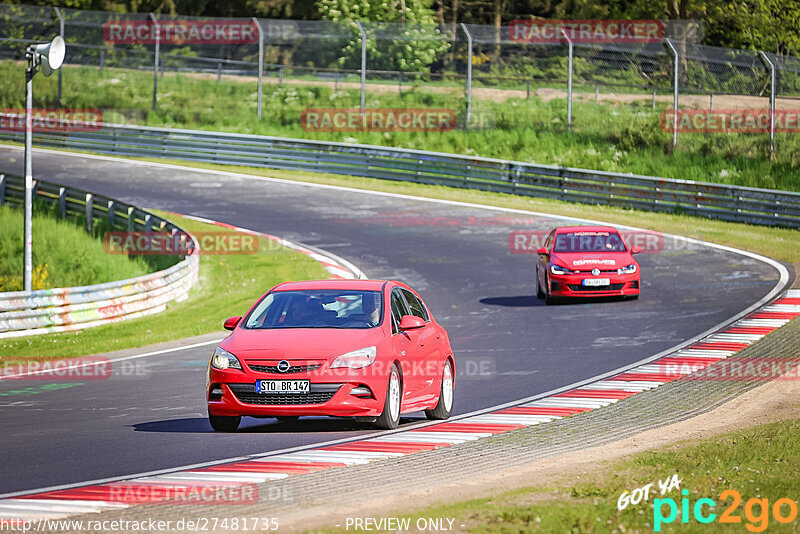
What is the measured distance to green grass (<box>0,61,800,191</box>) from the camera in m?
38.6

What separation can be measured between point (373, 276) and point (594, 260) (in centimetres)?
514

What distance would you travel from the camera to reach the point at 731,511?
781cm

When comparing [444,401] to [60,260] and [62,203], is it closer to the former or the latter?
[60,260]

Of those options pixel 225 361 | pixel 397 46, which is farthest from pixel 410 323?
pixel 397 46

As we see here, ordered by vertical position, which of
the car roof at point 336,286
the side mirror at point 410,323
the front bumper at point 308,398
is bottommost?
the front bumper at point 308,398

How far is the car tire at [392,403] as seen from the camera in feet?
36.9

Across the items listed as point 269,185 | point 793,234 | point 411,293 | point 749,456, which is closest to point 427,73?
point 269,185

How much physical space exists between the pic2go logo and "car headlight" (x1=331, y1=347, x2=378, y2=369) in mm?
3635

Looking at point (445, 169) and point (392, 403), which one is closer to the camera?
point (392, 403)

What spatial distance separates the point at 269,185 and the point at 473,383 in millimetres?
24818

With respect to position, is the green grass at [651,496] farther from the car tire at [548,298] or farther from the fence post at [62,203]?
the fence post at [62,203]

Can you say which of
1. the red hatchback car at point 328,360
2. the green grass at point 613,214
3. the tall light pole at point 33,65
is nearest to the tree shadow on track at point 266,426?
the red hatchback car at point 328,360

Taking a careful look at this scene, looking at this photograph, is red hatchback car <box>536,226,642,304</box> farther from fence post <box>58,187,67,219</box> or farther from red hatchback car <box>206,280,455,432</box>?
fence post <box>58,187,67,219</box>

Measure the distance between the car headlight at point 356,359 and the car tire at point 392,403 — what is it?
25 cm
